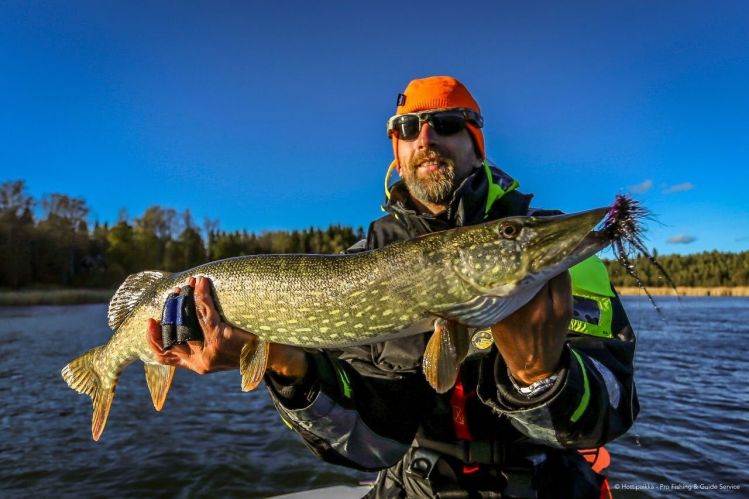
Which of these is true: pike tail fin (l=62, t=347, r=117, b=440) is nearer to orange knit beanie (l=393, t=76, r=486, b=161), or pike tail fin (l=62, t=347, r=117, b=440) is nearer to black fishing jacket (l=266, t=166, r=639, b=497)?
black fishing jacket (l=266, t=166, r=639, b=497)

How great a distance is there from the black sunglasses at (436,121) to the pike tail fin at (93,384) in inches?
91.5

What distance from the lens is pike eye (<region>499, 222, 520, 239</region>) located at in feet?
6.63

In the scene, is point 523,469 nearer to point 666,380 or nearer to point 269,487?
point 269,487

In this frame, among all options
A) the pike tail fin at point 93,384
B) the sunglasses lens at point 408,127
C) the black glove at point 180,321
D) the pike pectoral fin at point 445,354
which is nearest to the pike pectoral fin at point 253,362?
the black glove at point 180,321

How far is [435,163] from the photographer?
291 centimetres

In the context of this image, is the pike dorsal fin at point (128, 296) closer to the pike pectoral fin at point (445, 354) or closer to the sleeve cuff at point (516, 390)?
the pike pectoral fin at point (445, 354)

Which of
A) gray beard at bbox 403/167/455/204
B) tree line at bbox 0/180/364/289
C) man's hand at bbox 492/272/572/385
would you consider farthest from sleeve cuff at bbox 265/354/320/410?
tree line at bbox 0/180/364/289

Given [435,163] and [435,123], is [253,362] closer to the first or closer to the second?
[435,163]

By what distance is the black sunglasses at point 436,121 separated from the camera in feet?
9.87

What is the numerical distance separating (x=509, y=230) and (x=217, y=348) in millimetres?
1476

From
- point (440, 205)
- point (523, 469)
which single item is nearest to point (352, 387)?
point (523, 469)

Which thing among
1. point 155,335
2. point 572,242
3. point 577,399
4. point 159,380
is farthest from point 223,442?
point 572,242

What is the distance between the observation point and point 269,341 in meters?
2.43

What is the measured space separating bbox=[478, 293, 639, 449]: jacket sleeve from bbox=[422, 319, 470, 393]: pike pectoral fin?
7.5 inches
